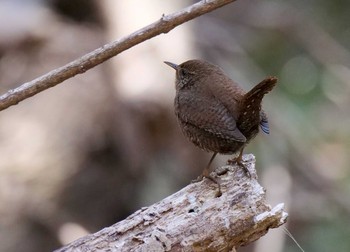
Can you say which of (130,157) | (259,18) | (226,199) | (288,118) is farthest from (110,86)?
(259,18)

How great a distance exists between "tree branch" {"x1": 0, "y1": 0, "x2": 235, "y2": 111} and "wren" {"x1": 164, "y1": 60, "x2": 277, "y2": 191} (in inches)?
15.1

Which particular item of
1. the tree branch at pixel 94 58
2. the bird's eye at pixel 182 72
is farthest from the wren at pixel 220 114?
the tree branch at pixel 94 58

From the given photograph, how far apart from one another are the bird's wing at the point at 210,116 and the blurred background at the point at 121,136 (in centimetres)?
198

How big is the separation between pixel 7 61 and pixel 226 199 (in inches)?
137

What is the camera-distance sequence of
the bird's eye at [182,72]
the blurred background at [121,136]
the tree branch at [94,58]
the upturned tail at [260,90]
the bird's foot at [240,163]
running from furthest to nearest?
the blurred background at [121,136]
the bird's eye at [182,72]
the bird's foot at [240,163]
the upturned tail at [260,90]
the tree branch at [94,58]

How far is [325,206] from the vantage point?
665cm

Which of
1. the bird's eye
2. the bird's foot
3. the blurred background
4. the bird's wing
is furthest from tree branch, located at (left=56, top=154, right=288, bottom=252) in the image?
the blurred background

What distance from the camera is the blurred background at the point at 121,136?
17.3 feet

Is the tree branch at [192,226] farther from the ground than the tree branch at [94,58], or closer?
closer

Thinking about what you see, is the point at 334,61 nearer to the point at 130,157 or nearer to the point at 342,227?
the point at 342,227

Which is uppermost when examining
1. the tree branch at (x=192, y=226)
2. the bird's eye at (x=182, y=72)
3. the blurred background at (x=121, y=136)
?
the blurred background at (x=121, y=136)

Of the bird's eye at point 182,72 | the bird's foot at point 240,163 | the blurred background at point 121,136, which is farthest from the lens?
the blurred background at point 121,136

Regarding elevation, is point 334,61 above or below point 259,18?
below

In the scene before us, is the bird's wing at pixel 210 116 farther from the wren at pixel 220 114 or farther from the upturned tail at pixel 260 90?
the upturned tail at pixel 260 90
